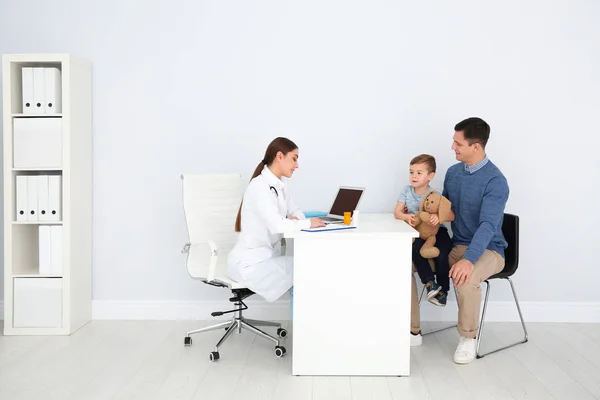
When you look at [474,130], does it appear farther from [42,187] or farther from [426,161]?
[42,187]

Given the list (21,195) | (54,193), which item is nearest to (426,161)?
(54,193)

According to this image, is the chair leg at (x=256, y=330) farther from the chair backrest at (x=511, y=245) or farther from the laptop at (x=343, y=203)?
the chair backrest at (x=511, y=245)

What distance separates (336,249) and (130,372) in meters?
1.29

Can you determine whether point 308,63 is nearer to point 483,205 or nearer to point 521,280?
point 483,205

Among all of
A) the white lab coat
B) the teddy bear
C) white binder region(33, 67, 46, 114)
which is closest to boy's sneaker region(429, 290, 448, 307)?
the teddy bear

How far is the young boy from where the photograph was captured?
3795 millimetres

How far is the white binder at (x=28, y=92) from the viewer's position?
4.05 metres

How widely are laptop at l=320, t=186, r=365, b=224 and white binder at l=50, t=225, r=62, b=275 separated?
171 cm

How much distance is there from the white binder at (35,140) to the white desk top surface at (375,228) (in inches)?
69.3

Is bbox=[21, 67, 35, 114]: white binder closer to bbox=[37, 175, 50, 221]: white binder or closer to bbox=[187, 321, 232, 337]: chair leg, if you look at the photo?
bbox=[37, 175, 50, 221]: white binder

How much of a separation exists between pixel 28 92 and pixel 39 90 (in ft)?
0.23

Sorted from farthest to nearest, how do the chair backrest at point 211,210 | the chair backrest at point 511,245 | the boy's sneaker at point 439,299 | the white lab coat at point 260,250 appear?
the chair backrest at point 211,210 → the chair backrest at point 511,245 → the boy's sneaker at point 439,299 → the white lab coat at point 260,250

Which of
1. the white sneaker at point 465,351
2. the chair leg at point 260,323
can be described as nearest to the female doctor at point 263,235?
the chair leg at point 260,323

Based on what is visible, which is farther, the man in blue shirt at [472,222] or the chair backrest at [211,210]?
the chair backrest at [211,210]
